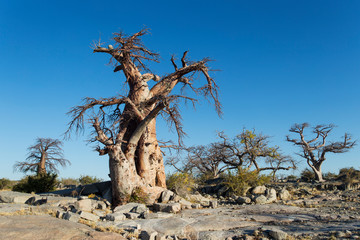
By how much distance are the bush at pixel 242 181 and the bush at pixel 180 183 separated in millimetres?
2290

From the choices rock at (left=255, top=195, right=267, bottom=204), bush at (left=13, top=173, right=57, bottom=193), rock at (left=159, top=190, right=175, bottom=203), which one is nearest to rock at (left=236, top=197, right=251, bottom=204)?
rock at (left=255, top=195, right=267, bottom=204)

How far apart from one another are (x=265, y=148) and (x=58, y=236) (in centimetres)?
1669

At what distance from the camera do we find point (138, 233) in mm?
6234

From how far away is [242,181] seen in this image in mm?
14328

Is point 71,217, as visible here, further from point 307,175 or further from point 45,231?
point 307,175

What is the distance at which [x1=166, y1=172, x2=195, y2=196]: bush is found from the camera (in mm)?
12796

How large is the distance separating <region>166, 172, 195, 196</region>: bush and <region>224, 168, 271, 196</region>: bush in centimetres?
229

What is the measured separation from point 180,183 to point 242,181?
138 inches

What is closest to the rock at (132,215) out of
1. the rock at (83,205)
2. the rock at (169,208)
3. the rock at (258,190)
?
the rock at (169,208)

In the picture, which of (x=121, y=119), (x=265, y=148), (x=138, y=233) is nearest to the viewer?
(x=138, y=233)

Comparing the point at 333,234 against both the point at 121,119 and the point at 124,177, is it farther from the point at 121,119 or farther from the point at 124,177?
the point at 121,119

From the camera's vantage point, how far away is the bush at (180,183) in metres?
12.8

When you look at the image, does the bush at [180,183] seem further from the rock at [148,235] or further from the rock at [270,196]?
the rock at [148,235]

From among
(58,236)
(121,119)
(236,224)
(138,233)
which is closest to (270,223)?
(236,224)
